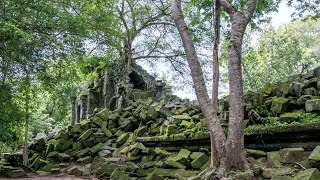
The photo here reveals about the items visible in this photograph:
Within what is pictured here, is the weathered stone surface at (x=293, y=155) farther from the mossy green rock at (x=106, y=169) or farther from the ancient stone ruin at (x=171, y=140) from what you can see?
the mossy green rock at (x=106, y=169)

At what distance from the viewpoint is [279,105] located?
6.60 meters

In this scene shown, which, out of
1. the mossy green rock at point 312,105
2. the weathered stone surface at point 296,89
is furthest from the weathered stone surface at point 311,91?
the mossy green rock at point 312,105

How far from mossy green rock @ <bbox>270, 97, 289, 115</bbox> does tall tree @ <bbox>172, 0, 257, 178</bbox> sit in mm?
1554

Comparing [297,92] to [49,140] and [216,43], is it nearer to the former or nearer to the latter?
[216,43]

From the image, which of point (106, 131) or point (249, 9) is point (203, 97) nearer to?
point (249, 9)

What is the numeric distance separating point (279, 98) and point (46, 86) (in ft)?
20.7

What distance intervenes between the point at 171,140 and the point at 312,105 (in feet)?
10.7

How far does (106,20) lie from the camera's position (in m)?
9.66

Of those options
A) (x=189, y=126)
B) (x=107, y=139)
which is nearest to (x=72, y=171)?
(x=107, y=139)

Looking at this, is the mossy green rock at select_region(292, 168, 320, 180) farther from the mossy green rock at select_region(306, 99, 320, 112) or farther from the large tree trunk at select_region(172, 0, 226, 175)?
the mossy green rock at select_region(306, 99, 320, 112)

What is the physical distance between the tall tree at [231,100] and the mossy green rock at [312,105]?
4.78ft

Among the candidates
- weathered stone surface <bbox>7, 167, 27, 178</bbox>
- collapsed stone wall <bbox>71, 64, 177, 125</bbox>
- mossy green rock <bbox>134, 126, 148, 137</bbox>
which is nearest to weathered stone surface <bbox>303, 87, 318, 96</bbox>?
mossy green rock <bbox>134, 126, 148, 137</bbox>

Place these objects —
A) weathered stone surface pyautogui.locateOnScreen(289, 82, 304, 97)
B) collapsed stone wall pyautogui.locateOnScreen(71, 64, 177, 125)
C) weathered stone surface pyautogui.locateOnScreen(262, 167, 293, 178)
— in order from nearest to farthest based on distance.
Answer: weathered stone surface pyautogui.locateOnScreen(262, 167, 293, 178), weathered stone surface pyautogui.locateOnScreen(289, 82, 304, 97), collapsed stone wall pyautogui.locateOnScreen(71, 64, 177, 125)

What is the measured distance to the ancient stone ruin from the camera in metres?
5.25
